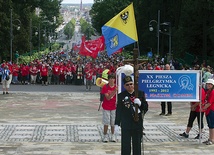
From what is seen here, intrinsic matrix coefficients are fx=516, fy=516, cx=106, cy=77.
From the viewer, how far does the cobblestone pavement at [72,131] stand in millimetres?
12445

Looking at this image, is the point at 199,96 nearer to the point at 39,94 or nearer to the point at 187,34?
the point at 39,94

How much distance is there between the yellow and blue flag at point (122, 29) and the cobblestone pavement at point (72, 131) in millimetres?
2704

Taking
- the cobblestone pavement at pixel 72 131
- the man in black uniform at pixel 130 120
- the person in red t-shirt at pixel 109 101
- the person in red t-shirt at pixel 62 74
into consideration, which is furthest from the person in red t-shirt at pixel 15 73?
the man in black uniform at pixel 130 120

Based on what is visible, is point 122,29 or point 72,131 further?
point 72,131

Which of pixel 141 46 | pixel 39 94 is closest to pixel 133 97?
pixel 39 94

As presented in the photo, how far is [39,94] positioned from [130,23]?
628 inches

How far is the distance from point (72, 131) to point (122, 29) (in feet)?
11.6

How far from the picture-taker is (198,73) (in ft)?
44.7

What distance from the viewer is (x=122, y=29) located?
45.6ft

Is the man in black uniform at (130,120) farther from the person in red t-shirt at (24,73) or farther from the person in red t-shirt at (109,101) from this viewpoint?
the person in red t-shirt at (24,73)

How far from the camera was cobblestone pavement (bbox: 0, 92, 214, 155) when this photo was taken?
1245 centimetres

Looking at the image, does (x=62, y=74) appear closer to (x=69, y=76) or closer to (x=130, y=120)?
Answer: (x=69, y=76)

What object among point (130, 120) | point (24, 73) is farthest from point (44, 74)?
point (130, 120)

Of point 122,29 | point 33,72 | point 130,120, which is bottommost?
point 130,120
